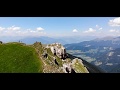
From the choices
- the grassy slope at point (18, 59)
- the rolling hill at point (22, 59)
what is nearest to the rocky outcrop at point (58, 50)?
the rolling hill at point (22, 59)

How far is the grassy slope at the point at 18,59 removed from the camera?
71375mm

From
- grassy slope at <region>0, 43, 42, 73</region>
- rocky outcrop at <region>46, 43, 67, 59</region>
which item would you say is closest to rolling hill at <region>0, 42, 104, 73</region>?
grassy slope at <region>0, 43, 42, 73</region>

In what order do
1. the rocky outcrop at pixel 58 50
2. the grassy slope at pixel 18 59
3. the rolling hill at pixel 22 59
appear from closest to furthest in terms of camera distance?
1. the rolling hill at pixel 22 59
2. the grassy slope at pixel 18 59
3. the rocky outcrop at pixel 58 50

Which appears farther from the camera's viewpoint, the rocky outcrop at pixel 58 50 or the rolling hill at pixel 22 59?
the rocky outcrop at pixel 58 50

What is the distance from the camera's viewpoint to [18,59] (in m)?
78.8

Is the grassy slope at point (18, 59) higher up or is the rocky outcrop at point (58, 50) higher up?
the grassy slope at point (18, 59)

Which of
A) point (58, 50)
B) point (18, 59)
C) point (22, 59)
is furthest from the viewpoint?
point (58, 50)

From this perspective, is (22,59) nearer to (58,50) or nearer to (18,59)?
(18,59)

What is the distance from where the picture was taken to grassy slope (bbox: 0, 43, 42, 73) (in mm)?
71375

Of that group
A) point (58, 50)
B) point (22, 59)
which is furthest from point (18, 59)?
point (58, 50)

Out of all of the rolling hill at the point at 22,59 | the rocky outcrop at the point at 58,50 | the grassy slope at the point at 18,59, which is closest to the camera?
the rolling hill at the point at 22,59

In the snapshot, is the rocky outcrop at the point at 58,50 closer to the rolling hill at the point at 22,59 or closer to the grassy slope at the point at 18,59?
the rolling hill at the point at 22,59
